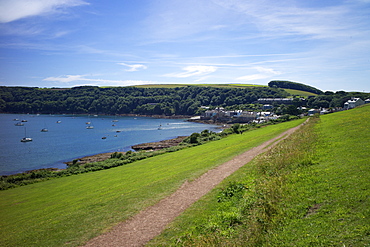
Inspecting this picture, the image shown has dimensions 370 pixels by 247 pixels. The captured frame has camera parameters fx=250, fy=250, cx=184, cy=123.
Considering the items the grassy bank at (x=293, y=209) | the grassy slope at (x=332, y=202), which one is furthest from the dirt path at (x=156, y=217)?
the grassy slope at (x=332, y=202)

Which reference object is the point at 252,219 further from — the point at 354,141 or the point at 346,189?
the point at 354,141

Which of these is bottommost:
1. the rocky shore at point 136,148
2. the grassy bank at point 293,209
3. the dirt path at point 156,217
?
the rocky shore at point 136,148

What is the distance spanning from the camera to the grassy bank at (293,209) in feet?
26.6

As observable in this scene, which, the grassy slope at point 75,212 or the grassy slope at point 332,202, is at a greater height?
the grassy slope at point 332,202

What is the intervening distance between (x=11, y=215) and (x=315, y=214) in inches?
886

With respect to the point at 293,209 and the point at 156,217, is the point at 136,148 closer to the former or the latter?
the point at 156,217

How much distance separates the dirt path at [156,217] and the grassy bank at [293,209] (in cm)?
75

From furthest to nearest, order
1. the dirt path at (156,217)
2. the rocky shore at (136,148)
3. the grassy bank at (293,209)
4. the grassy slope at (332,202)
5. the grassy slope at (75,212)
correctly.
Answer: the rocky shore at (136,148), the grassy slope at (75,212), the dirt path at (156,217), the grassy bank at (293,209), the grassy slope at (332,202)

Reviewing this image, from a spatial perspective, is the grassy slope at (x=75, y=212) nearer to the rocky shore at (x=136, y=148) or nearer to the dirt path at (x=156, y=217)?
the dirt path at (x=156, y=217)

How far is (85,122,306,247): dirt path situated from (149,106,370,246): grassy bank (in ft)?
2.47

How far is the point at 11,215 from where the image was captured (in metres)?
20.5

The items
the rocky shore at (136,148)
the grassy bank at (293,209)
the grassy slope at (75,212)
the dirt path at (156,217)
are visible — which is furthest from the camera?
the rocky shore at (136,148)

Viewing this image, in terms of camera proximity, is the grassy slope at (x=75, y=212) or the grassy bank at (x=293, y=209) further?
the grassy slope at (x=75, y=212)

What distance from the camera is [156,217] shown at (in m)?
13.5
